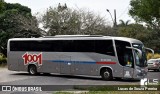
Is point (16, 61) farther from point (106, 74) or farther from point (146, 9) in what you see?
point (146, 9)

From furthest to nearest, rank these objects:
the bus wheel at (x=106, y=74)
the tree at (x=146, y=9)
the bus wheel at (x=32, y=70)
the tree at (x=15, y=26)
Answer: the tree at (x=15, y=26) < the tree at (x=146, y=9) < the bus wheel at (x=32, y=70) < the bus wheel at (x=106, y=74)

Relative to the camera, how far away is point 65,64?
26.0 meters

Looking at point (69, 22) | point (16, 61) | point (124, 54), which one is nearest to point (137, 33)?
Result: point (69, 22)

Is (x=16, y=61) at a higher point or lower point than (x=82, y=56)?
lower

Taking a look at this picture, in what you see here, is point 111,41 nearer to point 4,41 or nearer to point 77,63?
point 77,63

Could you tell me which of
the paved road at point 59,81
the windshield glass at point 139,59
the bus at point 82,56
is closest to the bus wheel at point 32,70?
the bus at point 82,56

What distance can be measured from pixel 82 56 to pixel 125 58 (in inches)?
128

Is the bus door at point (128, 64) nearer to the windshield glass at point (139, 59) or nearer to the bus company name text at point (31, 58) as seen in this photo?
the windshield glass at point (139, 59)

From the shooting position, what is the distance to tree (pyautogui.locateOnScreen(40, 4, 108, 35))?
1928 inches

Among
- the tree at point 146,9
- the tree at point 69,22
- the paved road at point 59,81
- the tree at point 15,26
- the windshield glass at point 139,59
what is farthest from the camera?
the tree at point 15,26

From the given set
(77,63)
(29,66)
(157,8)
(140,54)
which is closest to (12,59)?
(29,66)

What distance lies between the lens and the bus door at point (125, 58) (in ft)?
75.1

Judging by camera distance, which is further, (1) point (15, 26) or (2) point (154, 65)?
(1) point (15, 26)

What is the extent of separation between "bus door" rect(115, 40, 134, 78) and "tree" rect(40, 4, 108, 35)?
25357mm
